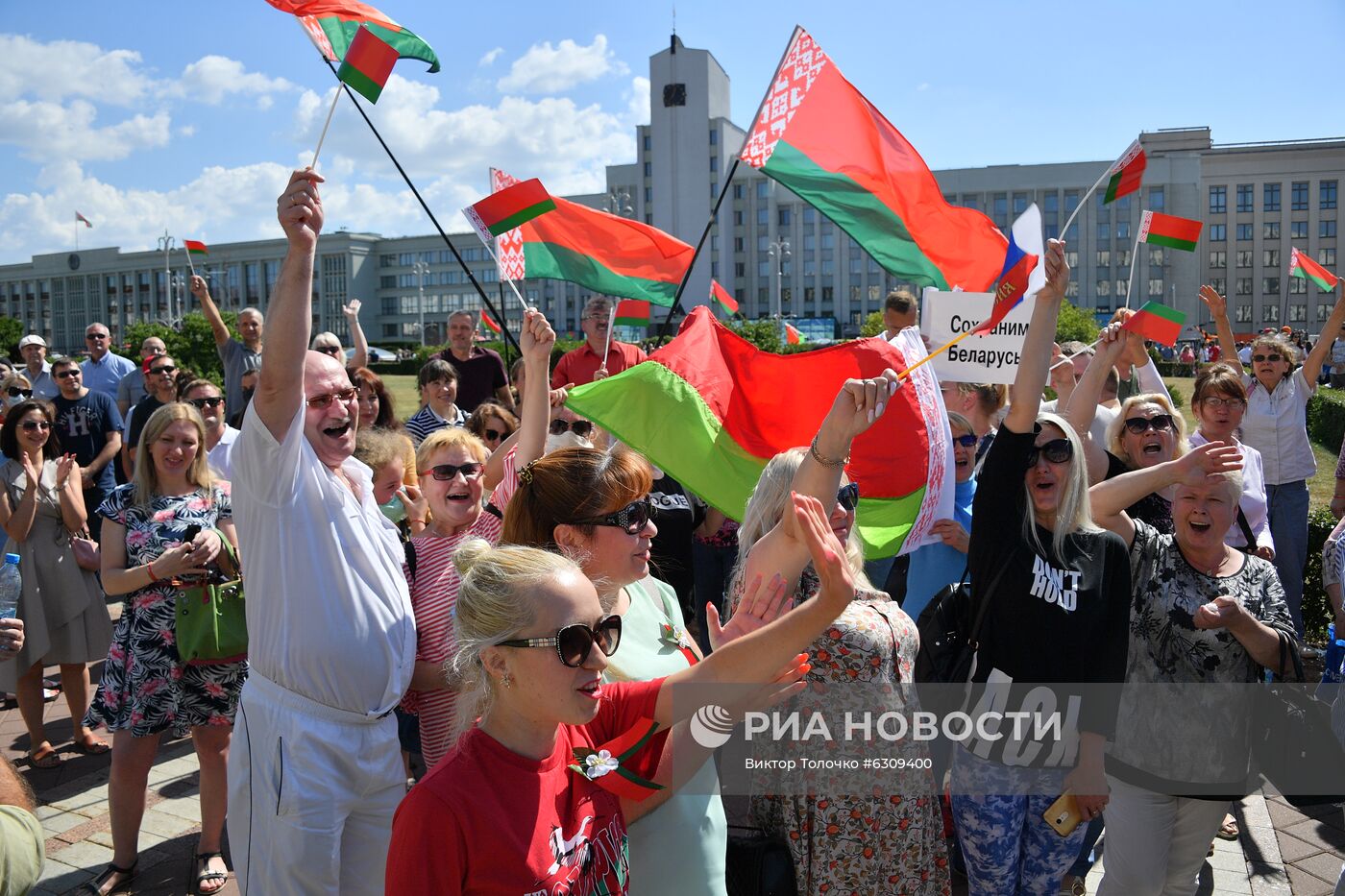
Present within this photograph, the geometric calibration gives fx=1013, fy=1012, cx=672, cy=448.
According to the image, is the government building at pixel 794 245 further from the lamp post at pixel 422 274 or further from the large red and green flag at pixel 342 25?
the large red and green flag at pixel 342 25

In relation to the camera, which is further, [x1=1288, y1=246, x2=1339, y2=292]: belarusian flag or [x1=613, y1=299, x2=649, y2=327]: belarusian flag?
[x1=1288, y1=246, x2=1339, y2=292]: belarusian flag

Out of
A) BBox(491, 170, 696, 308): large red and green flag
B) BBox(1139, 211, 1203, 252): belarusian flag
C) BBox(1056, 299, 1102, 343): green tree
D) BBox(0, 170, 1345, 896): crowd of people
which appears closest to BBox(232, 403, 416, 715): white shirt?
BBox(0, 170, 1345, 896): crowd of people

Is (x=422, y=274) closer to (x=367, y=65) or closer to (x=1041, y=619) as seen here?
(x=367, y=65)

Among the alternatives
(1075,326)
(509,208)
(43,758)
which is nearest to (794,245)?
(1075,326)

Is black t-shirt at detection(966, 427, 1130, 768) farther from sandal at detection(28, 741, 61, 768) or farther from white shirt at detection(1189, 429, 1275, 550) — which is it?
sandal at detection(28, 741, 61, 768)

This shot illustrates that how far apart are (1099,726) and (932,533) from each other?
4.25ft

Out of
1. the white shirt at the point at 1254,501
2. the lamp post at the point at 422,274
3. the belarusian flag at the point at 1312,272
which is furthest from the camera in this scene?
the lamp post at the point at 422,274

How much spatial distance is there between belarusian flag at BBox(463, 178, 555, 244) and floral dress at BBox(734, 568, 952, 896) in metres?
3.63

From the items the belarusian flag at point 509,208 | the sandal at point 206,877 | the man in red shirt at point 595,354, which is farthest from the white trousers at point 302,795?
the man in red shirt at point 595,354

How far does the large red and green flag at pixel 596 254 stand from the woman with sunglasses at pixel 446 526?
110 inches

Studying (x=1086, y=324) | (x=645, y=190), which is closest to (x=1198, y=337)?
(x=1086, y=324)

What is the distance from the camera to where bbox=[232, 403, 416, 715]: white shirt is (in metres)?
2.58

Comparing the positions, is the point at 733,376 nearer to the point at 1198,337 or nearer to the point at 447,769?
the point at 447,769

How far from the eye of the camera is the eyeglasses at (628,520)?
8.98ft
